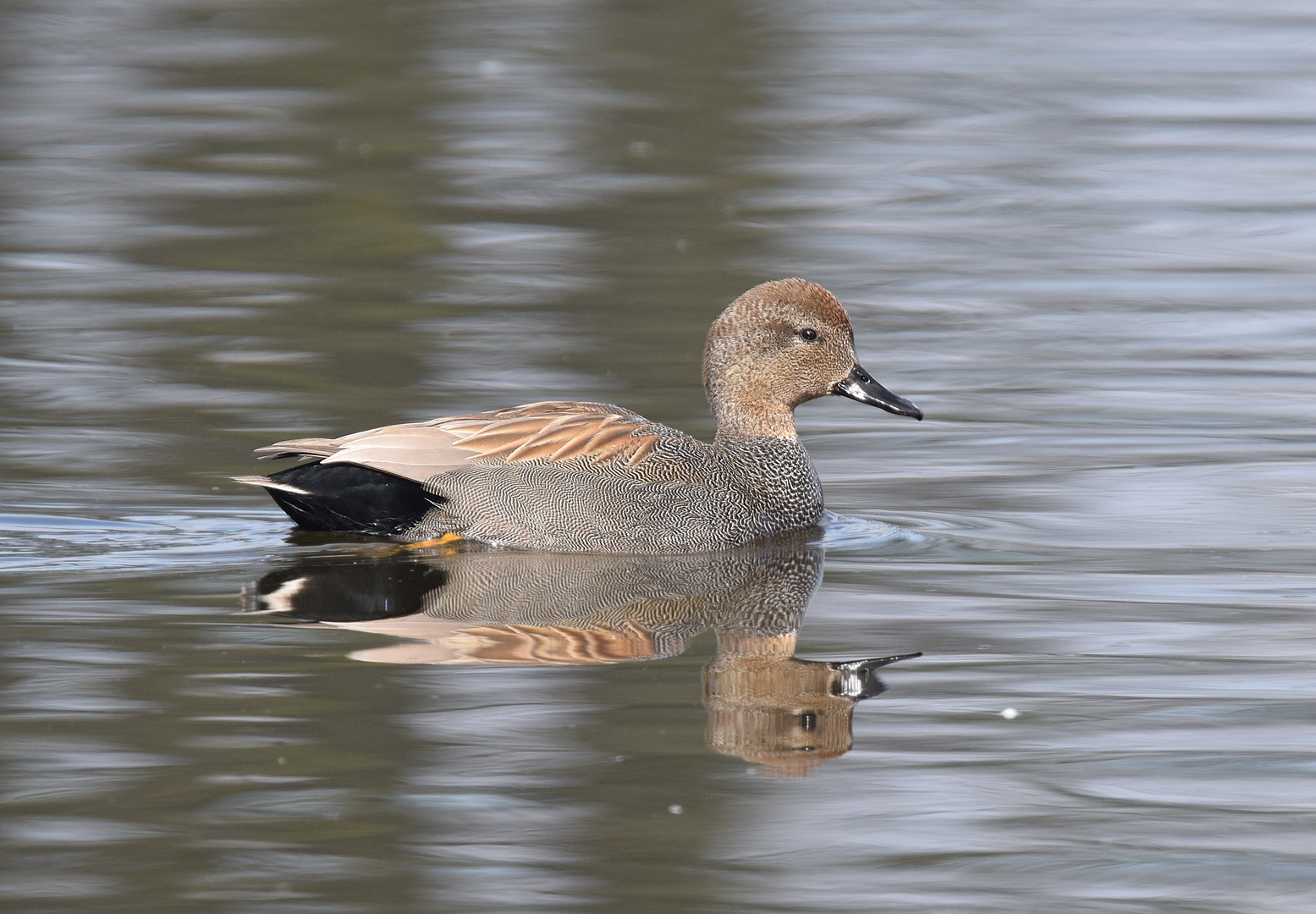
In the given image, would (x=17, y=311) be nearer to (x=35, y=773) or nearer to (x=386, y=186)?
(x=386, y=186)

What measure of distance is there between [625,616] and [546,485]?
1144mm

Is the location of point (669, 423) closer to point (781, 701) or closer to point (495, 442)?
point (495, 442)

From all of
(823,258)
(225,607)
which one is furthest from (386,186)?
(225,607)

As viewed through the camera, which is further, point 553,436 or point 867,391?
point 867,391

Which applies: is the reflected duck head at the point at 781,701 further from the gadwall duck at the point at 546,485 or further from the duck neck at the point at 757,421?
the duck neck at the point at 757,421

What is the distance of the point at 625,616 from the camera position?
6746 mm

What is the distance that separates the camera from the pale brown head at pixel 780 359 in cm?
866

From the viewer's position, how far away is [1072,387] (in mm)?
10344

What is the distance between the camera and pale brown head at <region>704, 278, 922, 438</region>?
341 inches

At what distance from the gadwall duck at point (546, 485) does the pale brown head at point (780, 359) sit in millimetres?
422

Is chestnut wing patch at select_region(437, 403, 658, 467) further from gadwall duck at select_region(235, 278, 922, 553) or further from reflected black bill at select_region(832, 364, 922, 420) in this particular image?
reflected black bill at select_region(832, 364, 922, 420)

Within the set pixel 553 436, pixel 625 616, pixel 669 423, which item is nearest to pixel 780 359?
pixel 669 423

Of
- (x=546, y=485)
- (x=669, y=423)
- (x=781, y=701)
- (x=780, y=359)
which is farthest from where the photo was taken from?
(x=669, y=423)

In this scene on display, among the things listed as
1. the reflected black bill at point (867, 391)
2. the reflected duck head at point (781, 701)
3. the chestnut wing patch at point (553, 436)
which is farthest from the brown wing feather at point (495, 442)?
the reflected duck head at point (781, 701)
